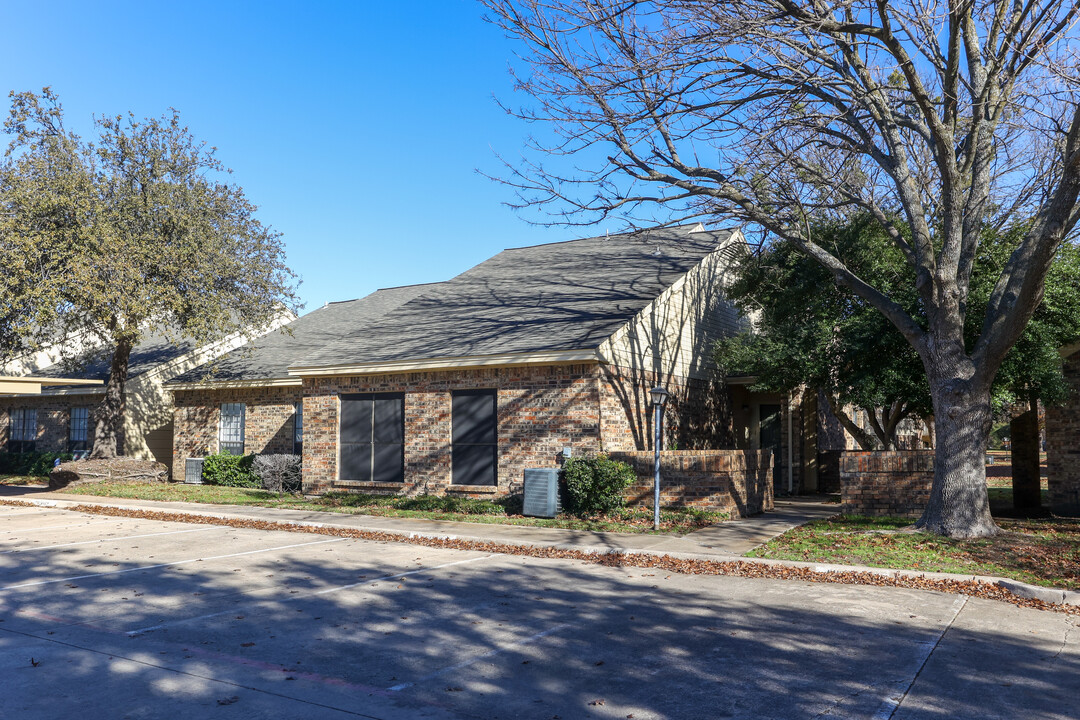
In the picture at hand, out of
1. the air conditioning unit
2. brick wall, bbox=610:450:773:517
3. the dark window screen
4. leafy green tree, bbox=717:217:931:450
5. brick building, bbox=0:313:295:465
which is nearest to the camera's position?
brick wall, bbox=610:450:773:517

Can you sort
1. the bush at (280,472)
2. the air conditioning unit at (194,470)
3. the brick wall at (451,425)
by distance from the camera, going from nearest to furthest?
the brick wall at (451,425), the bush at (280,472), the air conditioning unit at (194,470)

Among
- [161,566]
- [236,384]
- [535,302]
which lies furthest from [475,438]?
[236,384]

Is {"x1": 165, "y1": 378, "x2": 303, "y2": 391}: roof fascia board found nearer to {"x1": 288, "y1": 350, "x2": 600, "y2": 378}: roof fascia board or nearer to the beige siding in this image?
{"x1": 288, "y1": 350, "x2": 600, "y2": 378}: roof fascia board

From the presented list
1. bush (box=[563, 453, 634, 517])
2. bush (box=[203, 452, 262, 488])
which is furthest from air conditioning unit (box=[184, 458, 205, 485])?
bush (box=[563, 453, 634, 517])

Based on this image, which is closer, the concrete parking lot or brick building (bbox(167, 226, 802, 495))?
the concrete parking lot

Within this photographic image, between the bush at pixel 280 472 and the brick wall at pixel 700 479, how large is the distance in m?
10.00

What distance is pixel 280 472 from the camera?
818 inches

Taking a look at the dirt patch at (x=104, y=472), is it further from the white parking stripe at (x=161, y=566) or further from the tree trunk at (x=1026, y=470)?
the tree trunk at (x=1026, y=470)

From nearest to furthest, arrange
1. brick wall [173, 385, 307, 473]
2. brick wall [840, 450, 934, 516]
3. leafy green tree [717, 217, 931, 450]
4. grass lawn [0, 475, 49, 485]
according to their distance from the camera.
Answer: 1. brick wall [840, 450, 934, 516]
2. leafy green tree [717, 217, 931, 450]
3. brick wall [173, 385, 307, 473]
4. grass lawn [0, 475, 49, 485]

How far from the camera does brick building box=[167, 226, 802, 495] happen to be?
1627 centimetres

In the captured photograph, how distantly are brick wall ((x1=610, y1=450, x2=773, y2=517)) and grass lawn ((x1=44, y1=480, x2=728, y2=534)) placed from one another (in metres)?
0.28

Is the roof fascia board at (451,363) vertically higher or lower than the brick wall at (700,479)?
higher

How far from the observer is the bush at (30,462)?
90.1ft

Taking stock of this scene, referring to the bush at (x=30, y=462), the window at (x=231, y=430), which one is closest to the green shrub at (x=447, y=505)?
the window at (x=231, y=430)
